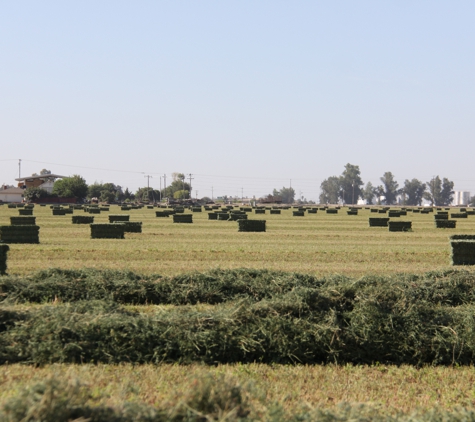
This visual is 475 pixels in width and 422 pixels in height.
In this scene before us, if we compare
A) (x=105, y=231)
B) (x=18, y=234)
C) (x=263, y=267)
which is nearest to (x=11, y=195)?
(x=105, y=231)

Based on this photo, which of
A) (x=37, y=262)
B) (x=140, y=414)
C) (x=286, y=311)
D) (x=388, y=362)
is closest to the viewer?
(x=140, y=414)

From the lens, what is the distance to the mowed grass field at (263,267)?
9.08m

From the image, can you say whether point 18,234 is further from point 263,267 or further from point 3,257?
point 263,267

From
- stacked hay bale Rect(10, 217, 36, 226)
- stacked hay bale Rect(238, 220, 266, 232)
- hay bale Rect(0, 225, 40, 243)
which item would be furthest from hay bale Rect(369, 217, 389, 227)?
hay bale Rect(0, 225, 40, 243)

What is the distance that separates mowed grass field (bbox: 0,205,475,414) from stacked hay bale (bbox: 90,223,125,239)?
3.24 feet

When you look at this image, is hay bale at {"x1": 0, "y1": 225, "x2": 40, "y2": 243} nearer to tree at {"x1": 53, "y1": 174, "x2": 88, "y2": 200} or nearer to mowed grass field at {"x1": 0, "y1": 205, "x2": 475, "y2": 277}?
mowed grass field at {"x1": 0, "y1": 205, "x2": 475, "y2": 277}

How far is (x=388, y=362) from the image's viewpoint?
11641mm

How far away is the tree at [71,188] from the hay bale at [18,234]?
12944cm

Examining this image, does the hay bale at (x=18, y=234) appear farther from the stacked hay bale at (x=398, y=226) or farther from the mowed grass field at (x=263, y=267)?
the stacked hay bale at (x=398, y=226)

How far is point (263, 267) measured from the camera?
23766mm

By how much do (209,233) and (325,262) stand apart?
1770 centimetres

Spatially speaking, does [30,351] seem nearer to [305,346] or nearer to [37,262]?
[305,346]

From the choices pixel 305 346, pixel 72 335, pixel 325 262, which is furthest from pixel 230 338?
pixel 325 262

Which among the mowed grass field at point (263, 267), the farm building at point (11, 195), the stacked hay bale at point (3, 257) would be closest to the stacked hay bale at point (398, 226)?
the mowed grass field at point (263, 267)
